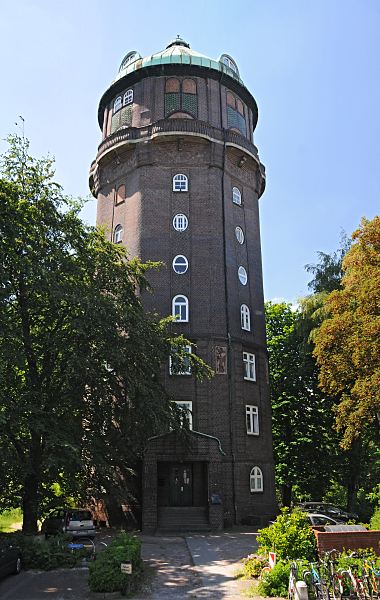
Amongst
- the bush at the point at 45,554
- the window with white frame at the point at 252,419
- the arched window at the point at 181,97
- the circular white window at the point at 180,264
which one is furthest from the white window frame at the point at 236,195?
the bush at the point at 45,554

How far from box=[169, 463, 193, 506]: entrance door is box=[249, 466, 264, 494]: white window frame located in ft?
11.4

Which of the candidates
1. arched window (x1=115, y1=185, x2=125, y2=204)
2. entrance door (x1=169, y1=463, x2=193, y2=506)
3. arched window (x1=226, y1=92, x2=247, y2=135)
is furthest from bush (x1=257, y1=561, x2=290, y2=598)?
arched window (x1=226, y1=92, x2=247, y2=135)

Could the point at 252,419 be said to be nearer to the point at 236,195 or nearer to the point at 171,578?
the point at 236,195

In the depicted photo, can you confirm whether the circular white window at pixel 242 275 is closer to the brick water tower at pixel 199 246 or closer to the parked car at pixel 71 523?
the brick water tower at pixel 199 246

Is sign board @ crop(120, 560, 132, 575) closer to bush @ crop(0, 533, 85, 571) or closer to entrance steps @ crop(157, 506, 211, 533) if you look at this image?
bush @ crop(0, 533, 85, 571)

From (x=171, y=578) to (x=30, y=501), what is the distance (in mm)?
7220

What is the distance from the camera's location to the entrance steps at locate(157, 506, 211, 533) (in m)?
25.8

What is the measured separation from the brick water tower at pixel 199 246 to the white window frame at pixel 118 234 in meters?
0.08

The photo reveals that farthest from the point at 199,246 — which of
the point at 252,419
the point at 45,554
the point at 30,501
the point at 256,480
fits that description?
the point at 45,554

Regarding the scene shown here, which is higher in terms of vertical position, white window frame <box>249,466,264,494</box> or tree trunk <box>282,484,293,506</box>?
white window frame <box>249,466,264,494</box>

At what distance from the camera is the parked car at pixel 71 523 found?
21000 mm

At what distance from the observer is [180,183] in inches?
1332

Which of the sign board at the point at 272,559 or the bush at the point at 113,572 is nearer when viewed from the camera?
the bush at the point at 113,572

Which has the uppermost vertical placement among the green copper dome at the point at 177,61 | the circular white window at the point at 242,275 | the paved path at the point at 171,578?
the green copper dome at the point at 177,61
